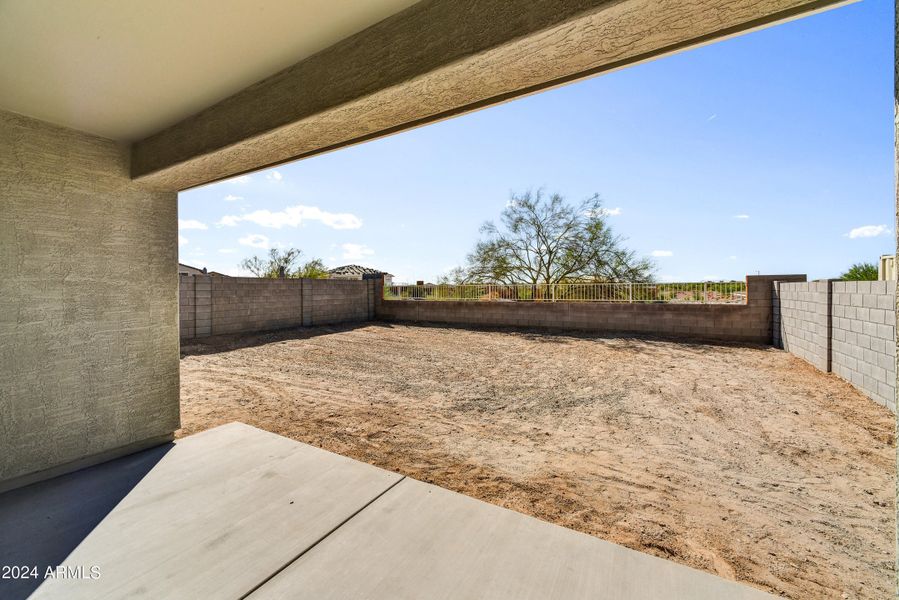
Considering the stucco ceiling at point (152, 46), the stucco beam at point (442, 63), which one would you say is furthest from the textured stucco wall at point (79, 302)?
the stucco beam at point (442, 63)

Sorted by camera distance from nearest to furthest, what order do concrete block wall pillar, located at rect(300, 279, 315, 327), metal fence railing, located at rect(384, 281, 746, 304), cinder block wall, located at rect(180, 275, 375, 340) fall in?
cinder block wall, located at rect(180, 275, 375, 340)
metal fence railing, located at rect(384, 281, 746, 304)
concrete block wall pillar, located at rect(300, 279, 315, 327)

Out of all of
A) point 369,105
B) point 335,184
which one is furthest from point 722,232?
point 369,105

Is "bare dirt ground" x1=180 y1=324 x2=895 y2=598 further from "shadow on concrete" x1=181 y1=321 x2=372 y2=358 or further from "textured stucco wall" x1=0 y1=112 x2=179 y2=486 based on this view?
"textured stucco wall" x1=0 y1=112 x2=179 y2=486

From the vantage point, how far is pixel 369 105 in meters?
1.42

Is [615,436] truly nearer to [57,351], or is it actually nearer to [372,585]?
[372,585]

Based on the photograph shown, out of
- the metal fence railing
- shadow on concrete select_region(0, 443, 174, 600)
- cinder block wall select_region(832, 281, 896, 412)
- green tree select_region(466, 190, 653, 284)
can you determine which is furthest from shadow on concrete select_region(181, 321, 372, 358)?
cinder block wall select_region(832, 281, 896, 412)

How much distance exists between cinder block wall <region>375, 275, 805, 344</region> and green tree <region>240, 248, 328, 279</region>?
7767mm

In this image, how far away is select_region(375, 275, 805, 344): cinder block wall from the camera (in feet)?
24.8

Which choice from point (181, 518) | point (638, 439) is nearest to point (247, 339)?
point (181, 518)

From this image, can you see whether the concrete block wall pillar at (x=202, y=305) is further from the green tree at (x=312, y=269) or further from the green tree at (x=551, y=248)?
the green tree at (x=551, y=248)

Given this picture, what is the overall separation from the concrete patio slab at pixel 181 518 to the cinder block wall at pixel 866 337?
5.22m

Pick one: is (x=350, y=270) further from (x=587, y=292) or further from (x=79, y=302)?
(x=79, y=302)

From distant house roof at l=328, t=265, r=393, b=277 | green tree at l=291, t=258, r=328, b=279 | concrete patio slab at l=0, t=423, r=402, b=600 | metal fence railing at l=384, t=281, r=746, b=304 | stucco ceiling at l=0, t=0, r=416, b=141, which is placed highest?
distant house roof at l=328, t=265, r=393, b=277

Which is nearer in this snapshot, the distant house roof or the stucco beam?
the stucco beam
